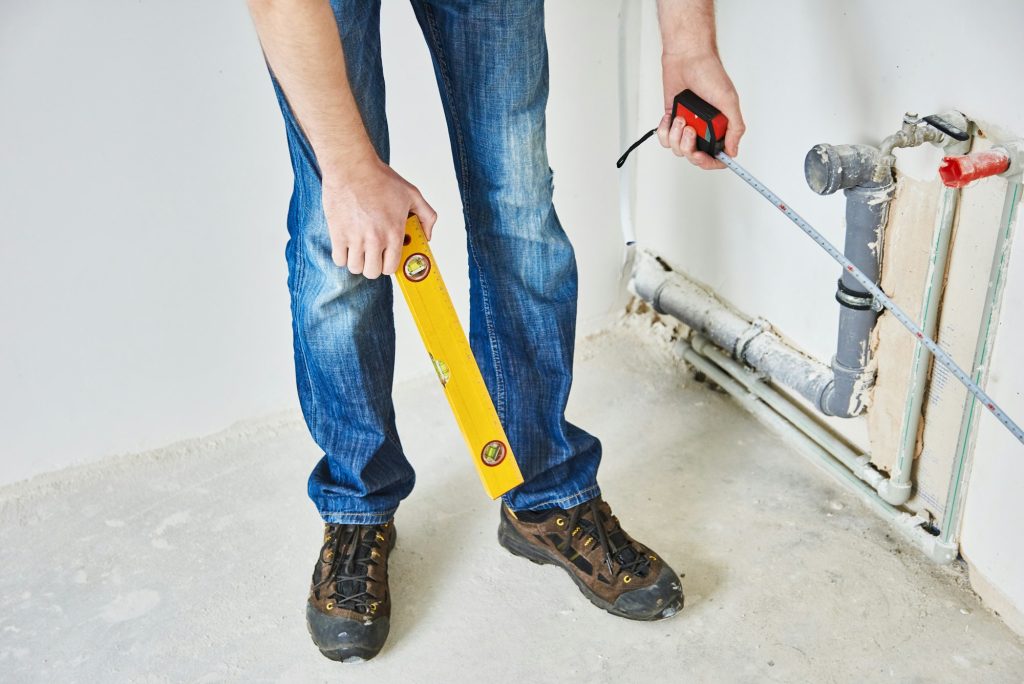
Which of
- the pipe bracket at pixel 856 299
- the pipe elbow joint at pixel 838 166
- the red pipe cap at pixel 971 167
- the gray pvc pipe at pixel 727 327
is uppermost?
the red pipe cap at pixel 971 167

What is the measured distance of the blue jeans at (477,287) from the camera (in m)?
1.10

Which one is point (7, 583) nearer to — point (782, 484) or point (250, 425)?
point (250, 425)

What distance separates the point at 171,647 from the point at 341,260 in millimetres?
644

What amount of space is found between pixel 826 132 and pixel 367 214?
2.36 ft

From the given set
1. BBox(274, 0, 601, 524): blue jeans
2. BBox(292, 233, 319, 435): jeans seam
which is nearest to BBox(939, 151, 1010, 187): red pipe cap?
BBox(274, 0, 601, 524): blue jeans

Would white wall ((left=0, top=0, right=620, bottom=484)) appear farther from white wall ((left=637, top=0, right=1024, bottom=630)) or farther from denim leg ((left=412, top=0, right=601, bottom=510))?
denim leg ((left=412, top=0, right=601, bottom=510))

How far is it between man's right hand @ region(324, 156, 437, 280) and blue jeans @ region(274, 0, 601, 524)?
10cm

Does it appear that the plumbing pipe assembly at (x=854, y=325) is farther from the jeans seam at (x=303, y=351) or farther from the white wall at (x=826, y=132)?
the jeans seam at (x=303, y=351)

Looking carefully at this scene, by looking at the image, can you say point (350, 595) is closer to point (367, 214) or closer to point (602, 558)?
point (602, 558)

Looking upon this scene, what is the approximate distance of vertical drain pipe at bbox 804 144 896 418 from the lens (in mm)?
1189

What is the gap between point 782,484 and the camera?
1562 mm

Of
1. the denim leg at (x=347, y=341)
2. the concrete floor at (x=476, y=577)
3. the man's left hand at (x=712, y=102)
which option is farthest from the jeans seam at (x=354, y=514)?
the man's left hand at (x=712, y=102)

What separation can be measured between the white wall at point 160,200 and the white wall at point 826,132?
233mm

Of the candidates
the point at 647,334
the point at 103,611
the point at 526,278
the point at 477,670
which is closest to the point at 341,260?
the point at 526,278
